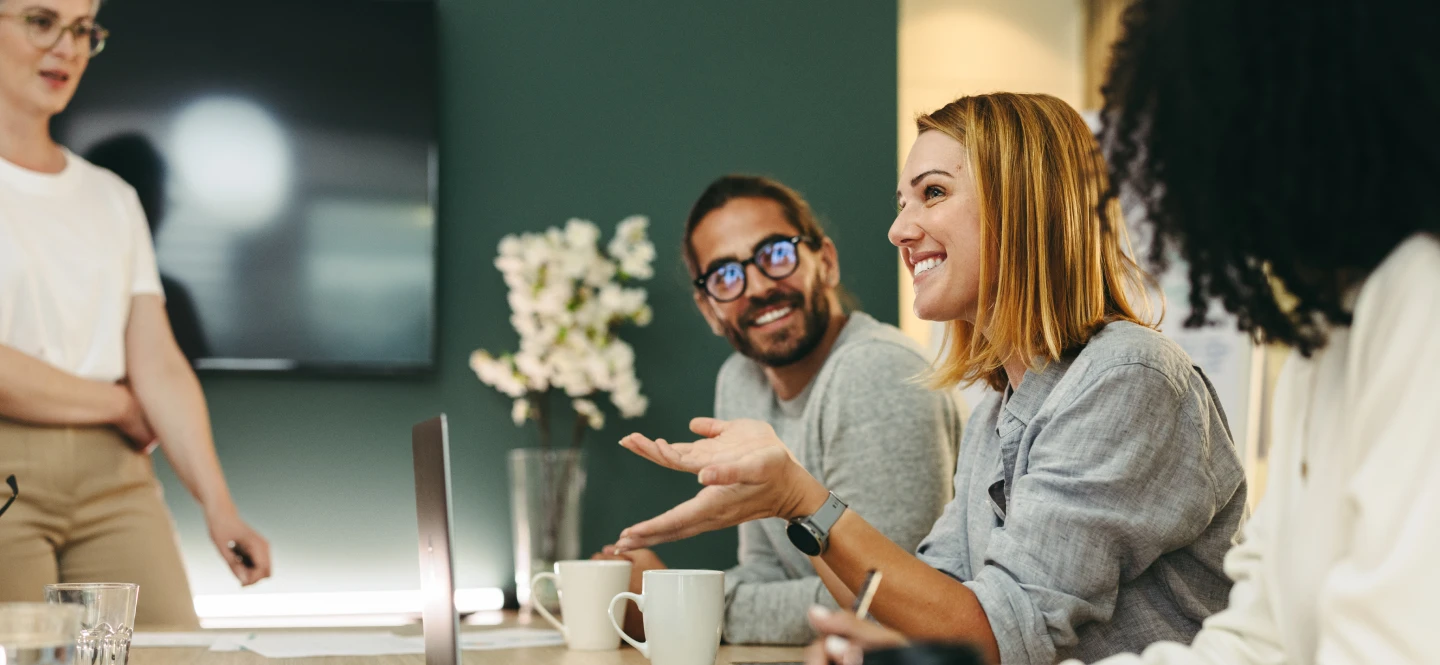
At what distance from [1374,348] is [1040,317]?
2.18 feet

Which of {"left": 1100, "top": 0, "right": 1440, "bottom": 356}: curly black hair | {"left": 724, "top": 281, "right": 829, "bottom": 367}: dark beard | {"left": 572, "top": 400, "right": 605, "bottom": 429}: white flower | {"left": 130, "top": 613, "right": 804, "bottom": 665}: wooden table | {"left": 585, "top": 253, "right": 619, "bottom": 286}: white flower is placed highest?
{"left": 1100, "top": 0, "right": 1440, "bottom": 356}: curly black hair

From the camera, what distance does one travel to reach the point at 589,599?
4.88 feet

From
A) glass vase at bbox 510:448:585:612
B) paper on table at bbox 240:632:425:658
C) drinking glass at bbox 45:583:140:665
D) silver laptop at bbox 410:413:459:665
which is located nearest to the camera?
silver laptop at bbox 410:413:459:665

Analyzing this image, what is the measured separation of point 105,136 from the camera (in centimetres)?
257

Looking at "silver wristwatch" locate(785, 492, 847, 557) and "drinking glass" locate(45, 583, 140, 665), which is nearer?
"drinking glass" locate(45, 583, 140, 665)

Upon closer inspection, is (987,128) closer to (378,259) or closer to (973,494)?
(973,494)

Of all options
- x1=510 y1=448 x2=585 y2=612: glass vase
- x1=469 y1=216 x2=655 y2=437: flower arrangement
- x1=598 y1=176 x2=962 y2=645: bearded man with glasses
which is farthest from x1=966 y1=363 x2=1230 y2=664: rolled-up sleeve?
x1=469 y1=216 x2=655 y2=437: flower arrangement

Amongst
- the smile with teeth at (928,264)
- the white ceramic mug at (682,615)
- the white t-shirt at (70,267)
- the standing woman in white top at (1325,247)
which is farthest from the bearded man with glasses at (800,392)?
the white t-shirt at (70,267)

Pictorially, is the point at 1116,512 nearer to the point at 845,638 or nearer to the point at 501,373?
the point at 845,638

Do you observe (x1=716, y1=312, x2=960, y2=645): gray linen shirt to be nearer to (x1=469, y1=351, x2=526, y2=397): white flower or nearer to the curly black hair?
(x1=469, y1=351, x2=526, y2=397): white flower

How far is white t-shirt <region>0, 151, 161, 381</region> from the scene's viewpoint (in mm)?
2322

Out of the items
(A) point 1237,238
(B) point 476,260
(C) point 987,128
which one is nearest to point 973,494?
(C) point 987,128

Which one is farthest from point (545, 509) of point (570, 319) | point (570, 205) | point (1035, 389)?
point (1035, 389)

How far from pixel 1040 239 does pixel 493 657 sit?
2.77 feet
